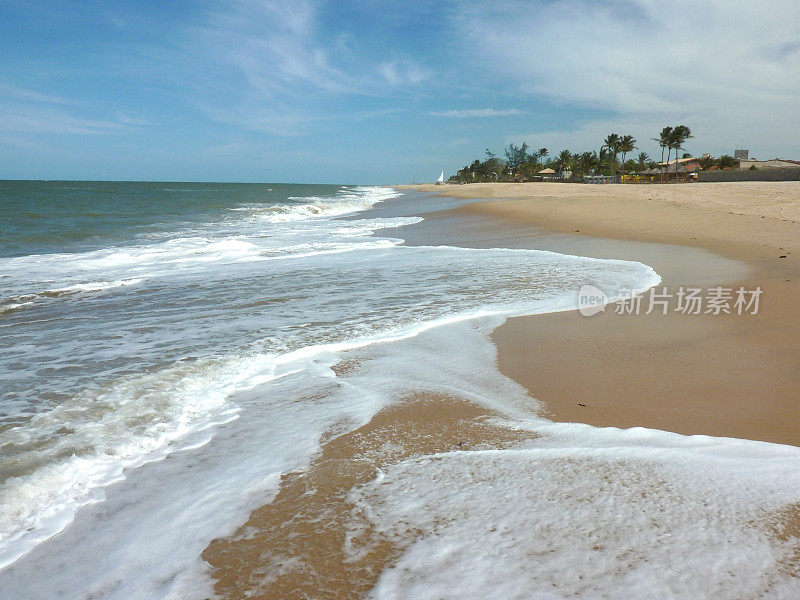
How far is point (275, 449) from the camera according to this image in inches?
111

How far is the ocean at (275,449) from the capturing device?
6.31 feet

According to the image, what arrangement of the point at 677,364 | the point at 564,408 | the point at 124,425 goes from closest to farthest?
the point at 124,425, the point at 564,408, the point at 677,364

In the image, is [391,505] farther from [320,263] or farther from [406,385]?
[320,263]

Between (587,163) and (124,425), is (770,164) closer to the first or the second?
(587,163)

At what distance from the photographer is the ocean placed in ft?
6.31

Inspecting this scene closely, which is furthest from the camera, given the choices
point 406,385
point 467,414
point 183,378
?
point 183,378

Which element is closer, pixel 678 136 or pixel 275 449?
pixel 275 449

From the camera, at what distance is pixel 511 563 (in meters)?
1.83

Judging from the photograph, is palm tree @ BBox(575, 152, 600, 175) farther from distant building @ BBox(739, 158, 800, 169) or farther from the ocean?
the ocean

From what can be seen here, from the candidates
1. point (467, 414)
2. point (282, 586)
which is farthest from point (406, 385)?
point (282, 586)

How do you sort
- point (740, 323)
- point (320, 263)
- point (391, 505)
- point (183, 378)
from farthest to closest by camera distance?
point (320, 263), point (740, 323), point (183, 378), point (391, 505)

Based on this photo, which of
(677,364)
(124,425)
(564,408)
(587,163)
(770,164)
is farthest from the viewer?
(587,163)

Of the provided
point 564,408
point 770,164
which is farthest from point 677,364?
point 770,164

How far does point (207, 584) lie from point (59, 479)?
1244 mm
